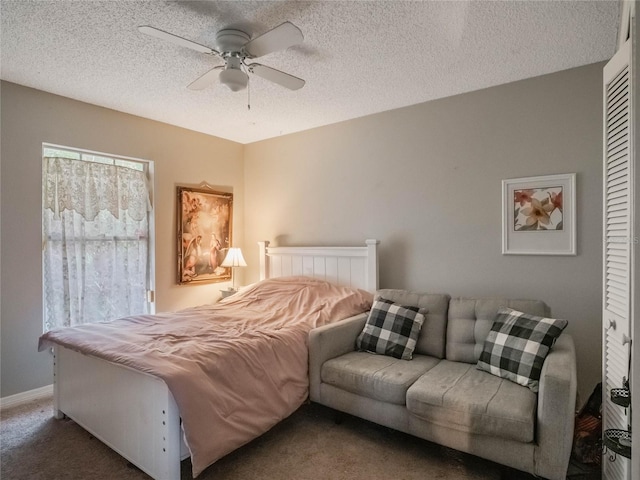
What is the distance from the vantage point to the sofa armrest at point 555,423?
5.67 ft

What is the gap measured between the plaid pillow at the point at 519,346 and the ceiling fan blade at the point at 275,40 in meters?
2.08

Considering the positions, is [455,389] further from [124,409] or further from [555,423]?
[124,409]

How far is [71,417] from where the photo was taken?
2535 millimetres

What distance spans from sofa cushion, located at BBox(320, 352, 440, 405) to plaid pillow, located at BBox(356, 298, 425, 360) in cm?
7

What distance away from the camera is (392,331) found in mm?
2691

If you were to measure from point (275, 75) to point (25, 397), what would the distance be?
127 inches

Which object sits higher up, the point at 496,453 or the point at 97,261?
the point at 97,261

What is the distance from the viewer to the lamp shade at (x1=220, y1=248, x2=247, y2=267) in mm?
4305

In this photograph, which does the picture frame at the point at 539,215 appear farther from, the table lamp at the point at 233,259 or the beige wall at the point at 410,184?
the table lamp at the point at 233,259

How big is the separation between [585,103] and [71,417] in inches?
168

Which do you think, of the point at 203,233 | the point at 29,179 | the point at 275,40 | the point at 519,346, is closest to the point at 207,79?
the point at 275,40

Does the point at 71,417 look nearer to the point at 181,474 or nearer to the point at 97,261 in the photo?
the point at 181,474

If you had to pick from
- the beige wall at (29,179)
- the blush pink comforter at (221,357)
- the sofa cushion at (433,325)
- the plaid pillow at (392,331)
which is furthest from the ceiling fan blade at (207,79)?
the sofa cushion at (433,325)

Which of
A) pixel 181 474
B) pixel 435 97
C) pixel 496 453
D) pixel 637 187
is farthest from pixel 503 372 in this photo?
pixel 435 97
